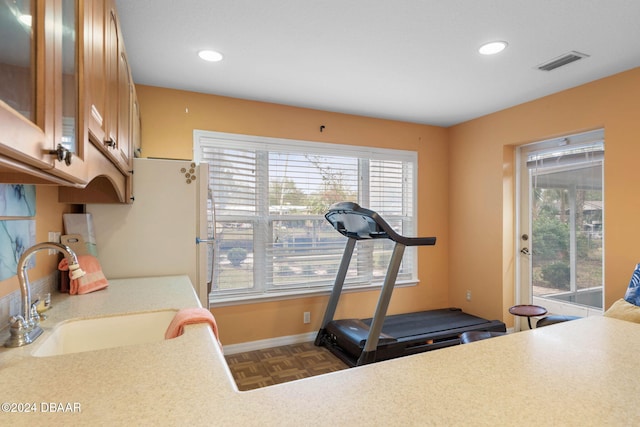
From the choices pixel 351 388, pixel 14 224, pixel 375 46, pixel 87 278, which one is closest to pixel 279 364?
pixel 87 278

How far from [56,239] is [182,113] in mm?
1650

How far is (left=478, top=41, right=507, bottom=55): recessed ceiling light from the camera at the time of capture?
91.8 inches

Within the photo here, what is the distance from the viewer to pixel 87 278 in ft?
6.26

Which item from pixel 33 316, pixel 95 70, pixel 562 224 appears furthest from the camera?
pixel 562 224

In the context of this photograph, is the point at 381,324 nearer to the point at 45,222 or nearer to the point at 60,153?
the point at 45,222

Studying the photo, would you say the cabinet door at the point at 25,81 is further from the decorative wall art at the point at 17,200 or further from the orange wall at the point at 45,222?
the orange wall at the point at 45,222

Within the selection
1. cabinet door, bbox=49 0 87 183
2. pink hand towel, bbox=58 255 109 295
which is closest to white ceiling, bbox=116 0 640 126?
cabinet door, bbox=49 0 87 183

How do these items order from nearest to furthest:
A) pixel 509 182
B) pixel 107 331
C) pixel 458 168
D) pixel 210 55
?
pixel 107 331 < pixel 210 55 < pixel 509 182 < pixel 458 168

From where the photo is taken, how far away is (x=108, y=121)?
1.30 m

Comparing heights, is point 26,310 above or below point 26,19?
below

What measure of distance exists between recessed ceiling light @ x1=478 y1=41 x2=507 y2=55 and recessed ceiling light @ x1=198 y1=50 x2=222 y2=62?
1.83 metres

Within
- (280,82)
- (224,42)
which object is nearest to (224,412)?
(224,42)

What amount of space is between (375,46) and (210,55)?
1.16 metres

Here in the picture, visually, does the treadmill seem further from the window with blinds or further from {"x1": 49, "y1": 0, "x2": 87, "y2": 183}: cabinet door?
{"x1": 49, "y1": 0, "x2": 87, "y2": 183}: cabinet door
